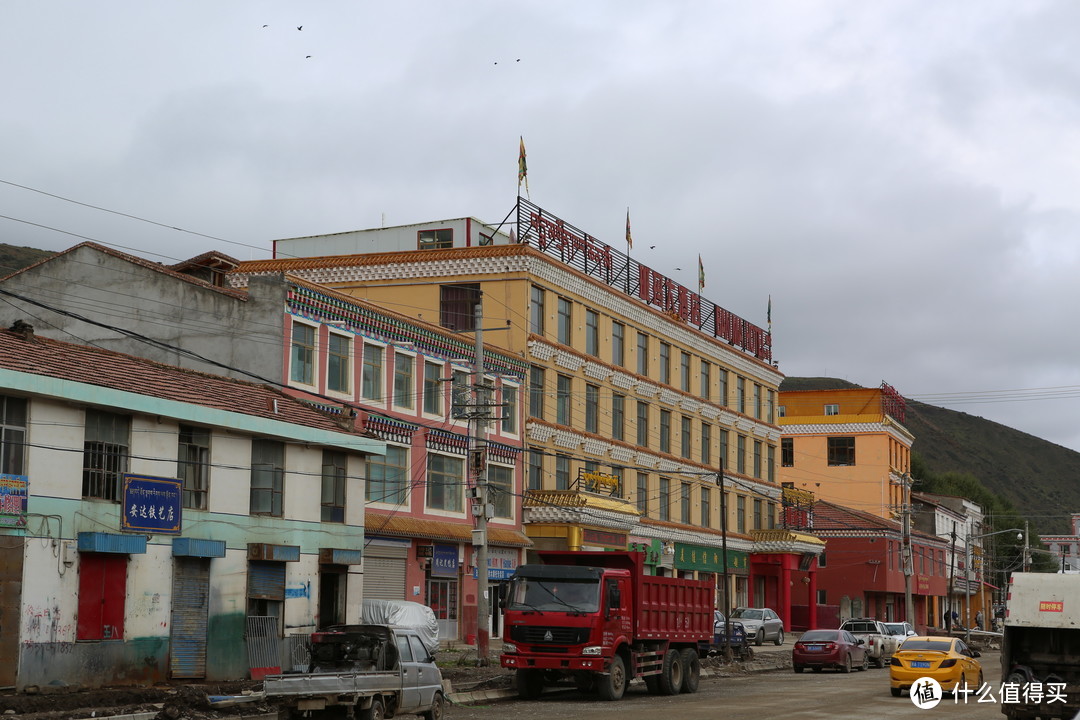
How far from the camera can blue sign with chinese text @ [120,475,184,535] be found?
28.6m

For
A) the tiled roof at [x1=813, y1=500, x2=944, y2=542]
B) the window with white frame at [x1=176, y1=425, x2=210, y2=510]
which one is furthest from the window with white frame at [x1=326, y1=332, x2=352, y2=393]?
the tiled roof at [x1=813, y1=500, x2=944, y2=542]

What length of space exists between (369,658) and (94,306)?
22.5 meters

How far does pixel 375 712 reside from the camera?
21.7m

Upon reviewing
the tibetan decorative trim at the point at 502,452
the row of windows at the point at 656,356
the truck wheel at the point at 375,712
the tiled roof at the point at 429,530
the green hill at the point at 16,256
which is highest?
the green hill at the point at 16,256

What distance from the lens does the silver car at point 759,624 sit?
57781 millimetres

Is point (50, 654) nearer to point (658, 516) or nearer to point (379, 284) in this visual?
point (379, 284)

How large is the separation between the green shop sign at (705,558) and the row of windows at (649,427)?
14.7 ft

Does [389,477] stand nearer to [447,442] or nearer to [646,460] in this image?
[447,442]

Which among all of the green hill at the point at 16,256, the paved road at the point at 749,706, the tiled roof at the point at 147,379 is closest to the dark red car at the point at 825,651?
the paved road at the point at 749,706

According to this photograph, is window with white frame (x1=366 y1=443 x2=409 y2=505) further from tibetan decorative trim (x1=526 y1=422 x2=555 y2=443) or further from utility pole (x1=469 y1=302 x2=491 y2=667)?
tibetan decorative trim (x1=526 y1=422 x2=555 y2=443)

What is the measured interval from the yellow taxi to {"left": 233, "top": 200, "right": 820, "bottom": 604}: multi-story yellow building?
1799 centimetres

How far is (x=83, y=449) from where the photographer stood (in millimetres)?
27812

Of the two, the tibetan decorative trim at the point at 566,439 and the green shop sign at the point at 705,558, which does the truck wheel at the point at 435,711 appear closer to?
the tibetan decorative trim at the point at 566,439

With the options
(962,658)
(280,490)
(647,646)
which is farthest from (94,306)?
(962,658)
